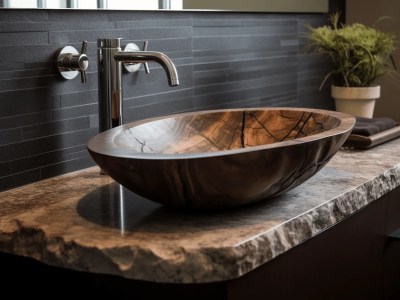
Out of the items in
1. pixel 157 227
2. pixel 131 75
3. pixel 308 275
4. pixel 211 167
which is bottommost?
pixel 308 275

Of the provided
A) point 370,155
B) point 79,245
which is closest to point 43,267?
point 79,245

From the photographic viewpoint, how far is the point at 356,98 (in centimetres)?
236

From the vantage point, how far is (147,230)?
3.79 feet

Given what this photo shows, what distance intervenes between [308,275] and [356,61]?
1.24 metres

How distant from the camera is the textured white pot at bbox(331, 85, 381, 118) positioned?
92.4 inches

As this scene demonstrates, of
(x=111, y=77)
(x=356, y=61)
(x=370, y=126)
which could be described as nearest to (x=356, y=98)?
(x=356, y=61)

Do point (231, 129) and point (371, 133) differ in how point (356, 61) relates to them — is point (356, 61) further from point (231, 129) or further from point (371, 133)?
point (231, 129)

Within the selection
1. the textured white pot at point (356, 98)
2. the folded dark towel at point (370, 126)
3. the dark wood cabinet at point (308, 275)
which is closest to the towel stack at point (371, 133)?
the folded dark towel at point (370, 126)

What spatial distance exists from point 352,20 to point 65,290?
194cm

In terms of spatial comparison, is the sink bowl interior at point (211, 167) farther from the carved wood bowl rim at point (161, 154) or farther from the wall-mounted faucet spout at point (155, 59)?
the wall-mounted faucet spout at point (155, 59)

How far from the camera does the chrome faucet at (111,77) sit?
4.96 ft

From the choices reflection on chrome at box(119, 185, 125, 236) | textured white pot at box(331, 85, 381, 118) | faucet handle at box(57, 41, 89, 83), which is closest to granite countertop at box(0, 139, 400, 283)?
reflection on chrome at box(119, 185, 125, 236)

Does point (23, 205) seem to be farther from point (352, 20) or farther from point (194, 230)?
point (352, 20)

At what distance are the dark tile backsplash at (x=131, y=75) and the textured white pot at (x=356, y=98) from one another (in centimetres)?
20
